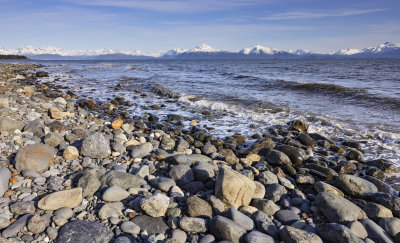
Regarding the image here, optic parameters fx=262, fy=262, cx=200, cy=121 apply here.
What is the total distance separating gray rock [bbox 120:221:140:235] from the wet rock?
0.26 m

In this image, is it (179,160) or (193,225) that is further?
(179,160)

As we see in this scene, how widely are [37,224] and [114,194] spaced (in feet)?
3.22

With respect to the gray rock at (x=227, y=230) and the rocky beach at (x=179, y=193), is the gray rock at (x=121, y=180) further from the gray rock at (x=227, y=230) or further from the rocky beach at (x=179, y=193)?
the gray rock at (x=227, y=230)

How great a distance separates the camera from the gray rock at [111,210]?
3.28 metres

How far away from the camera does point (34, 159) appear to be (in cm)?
431

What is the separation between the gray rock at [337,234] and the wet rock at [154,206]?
1958 millimetres

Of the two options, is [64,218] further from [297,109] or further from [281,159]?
[297,109]

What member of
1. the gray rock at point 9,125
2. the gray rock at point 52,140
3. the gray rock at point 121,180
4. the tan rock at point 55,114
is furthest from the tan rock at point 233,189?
the tan rock at point 55,114

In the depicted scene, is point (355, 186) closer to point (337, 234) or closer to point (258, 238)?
point (337, 234)

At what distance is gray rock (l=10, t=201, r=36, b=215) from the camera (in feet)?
10.3

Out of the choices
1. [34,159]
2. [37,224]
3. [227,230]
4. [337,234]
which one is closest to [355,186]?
[337,234]

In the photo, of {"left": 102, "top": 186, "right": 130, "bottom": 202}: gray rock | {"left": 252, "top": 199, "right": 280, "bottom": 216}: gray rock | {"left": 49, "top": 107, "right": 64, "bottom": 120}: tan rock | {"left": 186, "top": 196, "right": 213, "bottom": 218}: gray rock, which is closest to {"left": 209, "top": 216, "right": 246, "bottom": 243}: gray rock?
{"left": 186, "top": 196, "right": 213, "bottom": 218}: gray rock

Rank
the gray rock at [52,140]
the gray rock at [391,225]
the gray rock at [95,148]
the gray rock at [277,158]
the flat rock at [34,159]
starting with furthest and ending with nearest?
the gray rock at [277,158] → the gray rock at [52,140] → the gray rock at [95,148] → the flat rock at [34,159] → the gray rock at [391,225]

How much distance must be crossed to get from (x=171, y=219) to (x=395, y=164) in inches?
216
